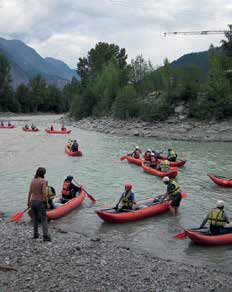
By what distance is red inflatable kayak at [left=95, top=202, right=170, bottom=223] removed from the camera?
15.5 m

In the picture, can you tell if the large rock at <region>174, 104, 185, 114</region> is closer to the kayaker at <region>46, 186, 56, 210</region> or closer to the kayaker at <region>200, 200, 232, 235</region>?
the kayaker at <region>46, 186, 56, 210</region>

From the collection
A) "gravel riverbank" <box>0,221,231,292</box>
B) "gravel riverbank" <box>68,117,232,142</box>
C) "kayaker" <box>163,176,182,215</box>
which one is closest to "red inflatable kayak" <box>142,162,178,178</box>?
"kayaker" <box>163,176,182,215</box>

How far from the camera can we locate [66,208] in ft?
54.7

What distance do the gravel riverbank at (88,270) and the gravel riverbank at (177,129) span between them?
113 ft

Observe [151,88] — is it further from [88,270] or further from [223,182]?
[88,270]

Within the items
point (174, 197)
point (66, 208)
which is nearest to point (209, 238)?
point (174, 197)

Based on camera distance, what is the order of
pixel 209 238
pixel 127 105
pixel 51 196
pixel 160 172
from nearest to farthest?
pixel 209 238
pixel 51 196
pixel 160 172
pixel 127 105

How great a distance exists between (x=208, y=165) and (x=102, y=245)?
728 inches

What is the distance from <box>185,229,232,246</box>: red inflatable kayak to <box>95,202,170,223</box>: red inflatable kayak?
3.22m

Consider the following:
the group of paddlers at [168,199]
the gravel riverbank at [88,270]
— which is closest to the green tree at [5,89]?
the group of paddlers at [168,199]

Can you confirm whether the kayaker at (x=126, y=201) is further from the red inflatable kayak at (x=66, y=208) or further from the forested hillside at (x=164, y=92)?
the forested hillside at (x=164, y=92)

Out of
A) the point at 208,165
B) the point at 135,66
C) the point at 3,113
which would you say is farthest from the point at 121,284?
the point at 3,113

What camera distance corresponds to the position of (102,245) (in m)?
12.4

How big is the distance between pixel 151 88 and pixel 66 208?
175 feet
